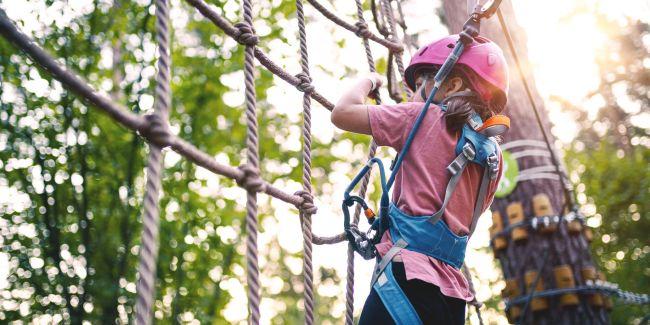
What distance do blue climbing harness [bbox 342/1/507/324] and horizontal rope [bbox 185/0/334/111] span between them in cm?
41

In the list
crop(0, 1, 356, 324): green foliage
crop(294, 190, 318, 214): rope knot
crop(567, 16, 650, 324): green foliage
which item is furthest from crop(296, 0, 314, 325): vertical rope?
crop(567, 16, 650, 324): green foliage

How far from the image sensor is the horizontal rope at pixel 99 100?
81 cm

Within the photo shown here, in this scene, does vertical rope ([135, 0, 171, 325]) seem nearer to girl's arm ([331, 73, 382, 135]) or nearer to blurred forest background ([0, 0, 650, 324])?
girl's arm ([331, 73, 382, 135])

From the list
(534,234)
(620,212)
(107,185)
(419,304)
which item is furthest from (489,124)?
(620,212)

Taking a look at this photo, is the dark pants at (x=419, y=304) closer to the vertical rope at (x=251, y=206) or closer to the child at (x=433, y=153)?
the child at (x=433, y=153)

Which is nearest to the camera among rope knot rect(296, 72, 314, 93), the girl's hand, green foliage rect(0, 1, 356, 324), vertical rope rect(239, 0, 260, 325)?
vertical rope rect(239, 0, 260, 325)

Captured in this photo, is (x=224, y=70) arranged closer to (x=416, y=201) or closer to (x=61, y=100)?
(x=61, y=100)

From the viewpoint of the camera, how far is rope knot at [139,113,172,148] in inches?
36.6

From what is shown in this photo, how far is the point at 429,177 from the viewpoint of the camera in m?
1.33

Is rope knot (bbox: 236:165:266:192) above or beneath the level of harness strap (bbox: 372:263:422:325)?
above

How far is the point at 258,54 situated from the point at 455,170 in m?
0.66

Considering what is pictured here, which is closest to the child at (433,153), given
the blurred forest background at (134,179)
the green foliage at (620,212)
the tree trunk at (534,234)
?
the tree trunk at (534,234)

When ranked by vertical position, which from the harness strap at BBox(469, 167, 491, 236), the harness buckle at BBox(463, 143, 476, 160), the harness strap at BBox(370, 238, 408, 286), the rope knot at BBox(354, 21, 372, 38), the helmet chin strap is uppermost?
the rope knot at BBox(354, 21, 372, 38)

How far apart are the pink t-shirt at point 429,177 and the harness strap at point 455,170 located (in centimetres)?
3
